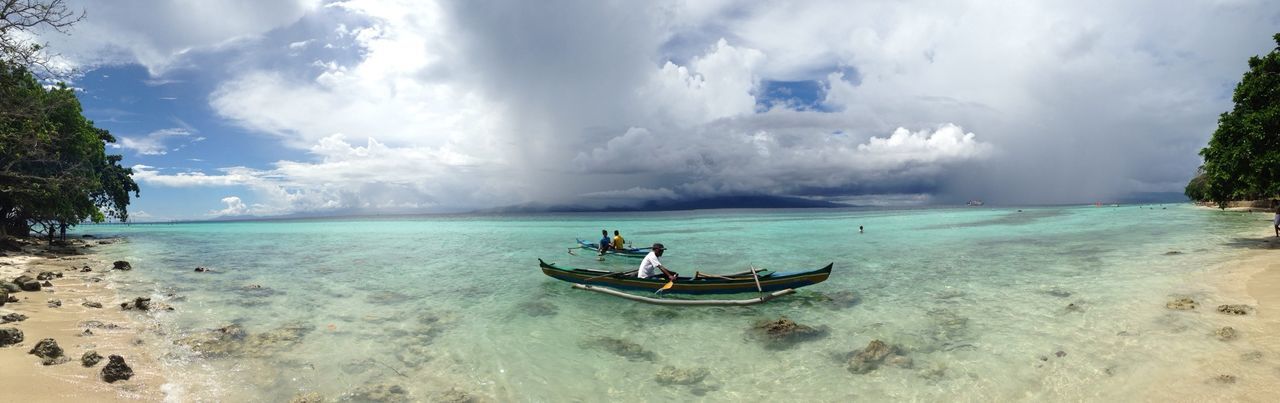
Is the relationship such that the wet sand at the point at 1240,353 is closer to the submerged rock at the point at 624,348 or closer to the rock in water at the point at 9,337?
the submerged rock at the point at 624,348

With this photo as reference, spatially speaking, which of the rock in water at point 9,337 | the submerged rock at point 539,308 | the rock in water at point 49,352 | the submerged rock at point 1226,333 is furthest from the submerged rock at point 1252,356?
the rock in water at point 9,337

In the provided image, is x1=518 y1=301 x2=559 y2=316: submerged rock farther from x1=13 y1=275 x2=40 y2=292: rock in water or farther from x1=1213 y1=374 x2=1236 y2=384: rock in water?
x1=13 y1=275 x2=40 y2=292: rock in water

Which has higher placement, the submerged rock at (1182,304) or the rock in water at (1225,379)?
the submerged rock at (1182,304)

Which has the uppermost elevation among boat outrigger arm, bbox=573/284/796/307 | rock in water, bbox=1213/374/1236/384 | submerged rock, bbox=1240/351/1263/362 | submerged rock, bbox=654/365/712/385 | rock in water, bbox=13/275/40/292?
rock in water, bbox=13/275/40/292

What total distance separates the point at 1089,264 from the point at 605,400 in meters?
25.9

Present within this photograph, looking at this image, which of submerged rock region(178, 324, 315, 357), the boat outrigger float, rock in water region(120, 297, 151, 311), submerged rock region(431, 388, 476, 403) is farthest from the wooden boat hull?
rock in water region(120, 297, 151, 311)

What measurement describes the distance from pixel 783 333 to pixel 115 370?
45.5 ft

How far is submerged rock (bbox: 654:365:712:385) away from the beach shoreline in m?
9.09

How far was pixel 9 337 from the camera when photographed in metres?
9.83

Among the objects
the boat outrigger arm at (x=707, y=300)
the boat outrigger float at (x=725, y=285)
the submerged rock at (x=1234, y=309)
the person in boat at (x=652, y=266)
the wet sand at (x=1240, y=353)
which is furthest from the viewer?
the person in boat at (x=652, y=266)

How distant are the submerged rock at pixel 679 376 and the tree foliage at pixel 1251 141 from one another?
2405cm

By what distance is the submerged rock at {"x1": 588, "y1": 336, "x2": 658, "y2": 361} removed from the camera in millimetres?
11805

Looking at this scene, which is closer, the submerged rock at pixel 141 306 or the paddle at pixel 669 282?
the submerged rock at pixel 141 306

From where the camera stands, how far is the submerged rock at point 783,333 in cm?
1230
